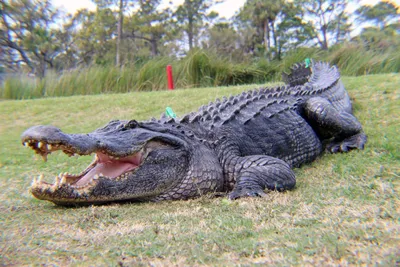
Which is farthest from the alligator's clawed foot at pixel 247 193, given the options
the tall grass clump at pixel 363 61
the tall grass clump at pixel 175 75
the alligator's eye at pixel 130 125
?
the tall grass clump at pixel 363 61

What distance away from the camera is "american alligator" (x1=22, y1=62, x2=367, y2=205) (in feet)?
6.41

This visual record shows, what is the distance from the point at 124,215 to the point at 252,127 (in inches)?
59.9

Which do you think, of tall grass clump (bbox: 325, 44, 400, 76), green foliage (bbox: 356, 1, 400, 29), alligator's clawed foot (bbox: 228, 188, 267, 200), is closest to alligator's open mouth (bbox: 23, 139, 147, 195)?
alligator's clawed foot (bbox: 228, 188, 267, 200)

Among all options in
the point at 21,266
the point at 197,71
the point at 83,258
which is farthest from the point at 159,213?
the point at 197,71

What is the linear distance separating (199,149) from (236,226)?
41.7 inches

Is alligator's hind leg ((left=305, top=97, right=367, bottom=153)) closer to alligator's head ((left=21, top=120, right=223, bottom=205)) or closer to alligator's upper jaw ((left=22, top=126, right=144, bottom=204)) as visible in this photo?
alligator's head ((left=21, top=120, right=223, bottom=205))

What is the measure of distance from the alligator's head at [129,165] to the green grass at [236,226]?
10 centimetres

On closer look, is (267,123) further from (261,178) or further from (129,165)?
(129,165)

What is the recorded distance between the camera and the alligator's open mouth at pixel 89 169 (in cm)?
178

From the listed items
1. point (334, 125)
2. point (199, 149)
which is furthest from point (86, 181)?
point (334, 125)

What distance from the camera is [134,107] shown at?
248 inches

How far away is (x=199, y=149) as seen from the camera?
2.51 metres

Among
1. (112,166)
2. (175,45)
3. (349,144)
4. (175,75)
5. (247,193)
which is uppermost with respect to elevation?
A: (175,45)

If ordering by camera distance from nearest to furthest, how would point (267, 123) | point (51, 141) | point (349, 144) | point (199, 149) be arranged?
point (51, 141), point (199, 149), point (267, 123), point (349, 144)
